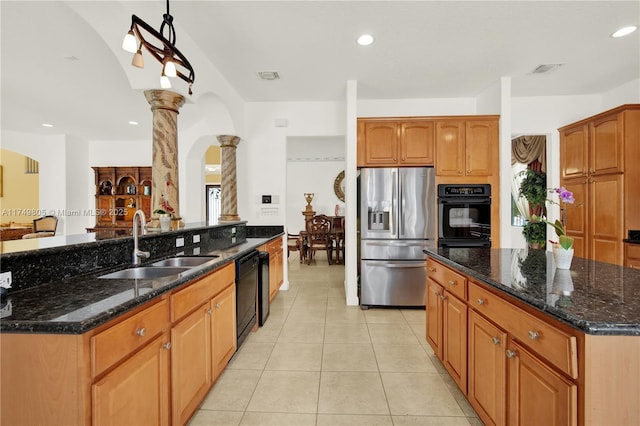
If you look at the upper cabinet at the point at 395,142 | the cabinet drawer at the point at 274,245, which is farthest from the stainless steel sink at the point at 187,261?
the upper cabinet at the point at 395,142

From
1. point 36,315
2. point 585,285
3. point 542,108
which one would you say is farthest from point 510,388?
point 542,108

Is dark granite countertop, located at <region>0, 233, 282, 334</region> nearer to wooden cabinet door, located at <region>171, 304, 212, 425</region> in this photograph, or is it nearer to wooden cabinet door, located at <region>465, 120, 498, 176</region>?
wooden cabinet door, located at <region>171, 304, 212, 425</region>

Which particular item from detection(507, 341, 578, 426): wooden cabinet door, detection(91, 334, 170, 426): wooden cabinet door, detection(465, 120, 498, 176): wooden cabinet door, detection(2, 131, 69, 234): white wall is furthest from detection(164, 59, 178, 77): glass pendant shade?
detection(2, 131, 69, 234): white wall

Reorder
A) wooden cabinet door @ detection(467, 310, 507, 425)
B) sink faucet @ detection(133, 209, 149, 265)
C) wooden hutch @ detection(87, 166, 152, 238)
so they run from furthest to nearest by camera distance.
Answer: wooden hutch @ detection(87, 166, 152, 238)
sink faucet @ detection(133, 209, 149, 265)
wooden cabinet door @ detection(467, 310, 507, 425)

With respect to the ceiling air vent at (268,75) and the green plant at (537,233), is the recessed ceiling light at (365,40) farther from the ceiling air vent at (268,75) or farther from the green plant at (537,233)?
the green plant at (537,233)

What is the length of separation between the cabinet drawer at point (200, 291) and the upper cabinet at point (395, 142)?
224 cm

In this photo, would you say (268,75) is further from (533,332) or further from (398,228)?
(533,332)

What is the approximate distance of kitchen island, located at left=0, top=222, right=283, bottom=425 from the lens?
36.9 inches

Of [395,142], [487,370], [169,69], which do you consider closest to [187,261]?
A: [169,69]

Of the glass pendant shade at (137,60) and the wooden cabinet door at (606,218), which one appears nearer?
the glass pendant shade at (137,60)

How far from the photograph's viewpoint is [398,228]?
366 centimetres

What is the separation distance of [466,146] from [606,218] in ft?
5.55

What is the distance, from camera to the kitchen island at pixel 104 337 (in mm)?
937

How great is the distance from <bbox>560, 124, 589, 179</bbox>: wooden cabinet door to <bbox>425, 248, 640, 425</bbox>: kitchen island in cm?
262
